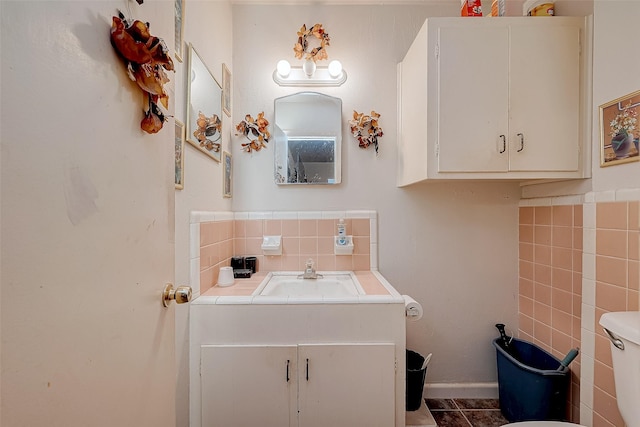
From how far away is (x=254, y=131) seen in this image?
167cm

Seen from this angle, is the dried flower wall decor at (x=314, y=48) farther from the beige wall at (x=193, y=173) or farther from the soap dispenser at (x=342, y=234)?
the soap dispenser at (x=342, y=234)

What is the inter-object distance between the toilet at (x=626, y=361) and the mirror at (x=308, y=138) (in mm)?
1278

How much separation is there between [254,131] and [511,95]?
1.32 meters

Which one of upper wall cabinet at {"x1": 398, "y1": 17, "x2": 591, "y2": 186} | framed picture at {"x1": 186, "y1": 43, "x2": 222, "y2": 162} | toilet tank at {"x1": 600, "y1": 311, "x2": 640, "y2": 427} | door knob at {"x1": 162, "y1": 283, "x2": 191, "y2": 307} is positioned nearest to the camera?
door knob at {"x1": 162, "y1": 283, "x2": 191, "y2": 307}

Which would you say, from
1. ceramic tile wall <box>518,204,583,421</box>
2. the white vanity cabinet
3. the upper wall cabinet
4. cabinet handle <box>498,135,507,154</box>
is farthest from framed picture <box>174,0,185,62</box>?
ceramic tile wall <box>518,204,583,421</box>

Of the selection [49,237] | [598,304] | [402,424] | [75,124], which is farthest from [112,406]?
[598,304]

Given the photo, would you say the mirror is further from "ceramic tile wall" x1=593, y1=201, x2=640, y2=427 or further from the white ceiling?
"ceramic tile wall" x1=593, y1=201, x2=640, y2=427

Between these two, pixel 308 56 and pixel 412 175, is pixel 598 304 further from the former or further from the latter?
pixel 308 56

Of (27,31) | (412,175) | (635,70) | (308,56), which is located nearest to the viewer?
(27,31)

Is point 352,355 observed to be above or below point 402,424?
above

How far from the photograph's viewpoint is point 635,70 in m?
1.02

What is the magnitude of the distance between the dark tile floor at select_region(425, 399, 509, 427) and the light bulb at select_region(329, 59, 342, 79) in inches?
78.2

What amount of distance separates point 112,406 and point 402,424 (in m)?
1.12

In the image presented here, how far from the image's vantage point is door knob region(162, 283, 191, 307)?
66 cm
